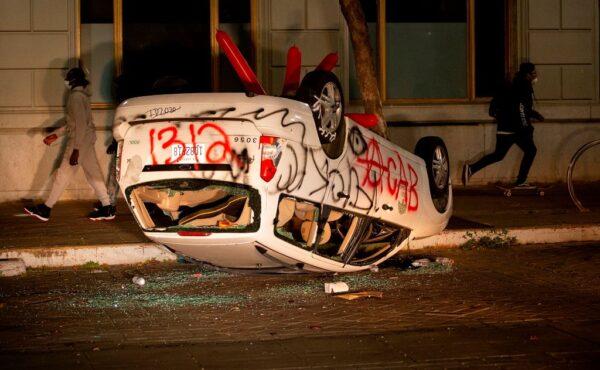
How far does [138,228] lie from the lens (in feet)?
35.4

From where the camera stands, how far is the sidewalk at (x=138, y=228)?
31.1 feet

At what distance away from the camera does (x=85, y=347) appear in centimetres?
631

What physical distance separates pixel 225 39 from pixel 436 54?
8.19m

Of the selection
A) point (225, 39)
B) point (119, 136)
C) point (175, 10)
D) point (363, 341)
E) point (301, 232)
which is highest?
point (175, 10)

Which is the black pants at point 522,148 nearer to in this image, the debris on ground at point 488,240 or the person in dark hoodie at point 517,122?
the person in dark hoodie at point 517,122

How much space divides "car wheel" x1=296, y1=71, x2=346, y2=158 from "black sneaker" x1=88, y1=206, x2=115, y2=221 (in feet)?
15.2

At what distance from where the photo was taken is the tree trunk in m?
11.3

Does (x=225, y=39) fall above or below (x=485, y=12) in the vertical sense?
below

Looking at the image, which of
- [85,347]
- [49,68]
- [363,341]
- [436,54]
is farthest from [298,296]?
[436,54]

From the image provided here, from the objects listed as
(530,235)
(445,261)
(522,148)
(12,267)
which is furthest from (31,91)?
(530,235)

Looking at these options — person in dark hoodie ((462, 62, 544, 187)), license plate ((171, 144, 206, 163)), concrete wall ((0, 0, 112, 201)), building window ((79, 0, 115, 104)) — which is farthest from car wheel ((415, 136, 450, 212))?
building window ((79, 0, 115, 104))

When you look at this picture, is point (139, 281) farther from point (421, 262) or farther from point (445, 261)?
point (445, 261)

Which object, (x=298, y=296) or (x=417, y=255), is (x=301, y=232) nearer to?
(x=298, y=296)


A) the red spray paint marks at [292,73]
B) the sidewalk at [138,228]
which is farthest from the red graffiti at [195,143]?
the sidewalk at [138,228]
